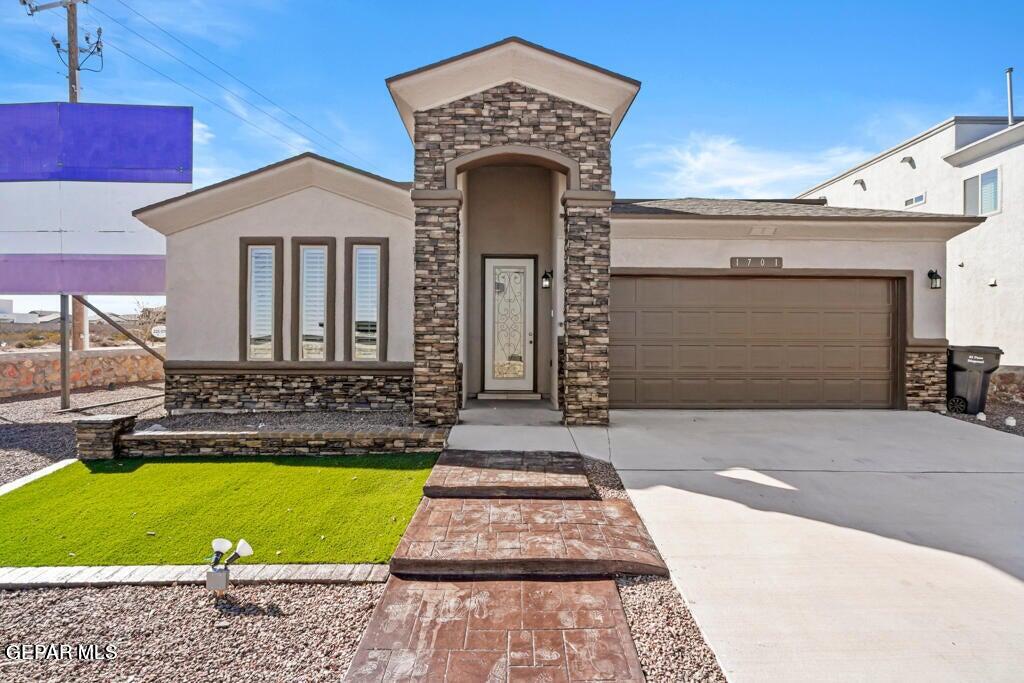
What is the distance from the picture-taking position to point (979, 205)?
38.5 feet

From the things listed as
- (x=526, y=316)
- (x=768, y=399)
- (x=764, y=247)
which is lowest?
(x=768, y=399)

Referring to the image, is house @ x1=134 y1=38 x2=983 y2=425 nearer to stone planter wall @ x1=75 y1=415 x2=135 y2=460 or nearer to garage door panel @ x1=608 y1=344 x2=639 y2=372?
garage door panel @ x1=608 y1=344 x2=639 y2=372

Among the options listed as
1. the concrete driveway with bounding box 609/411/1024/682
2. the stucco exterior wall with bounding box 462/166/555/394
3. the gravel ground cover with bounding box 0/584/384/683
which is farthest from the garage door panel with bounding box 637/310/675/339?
the gravel ground cover with bounding box 0/584/384/683

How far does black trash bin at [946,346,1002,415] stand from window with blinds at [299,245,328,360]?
10621 millimetres

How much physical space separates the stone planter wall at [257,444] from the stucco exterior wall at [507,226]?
3384mm

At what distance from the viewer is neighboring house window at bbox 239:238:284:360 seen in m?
8.72

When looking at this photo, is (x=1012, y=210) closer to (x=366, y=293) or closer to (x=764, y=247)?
(x=764, y=247)

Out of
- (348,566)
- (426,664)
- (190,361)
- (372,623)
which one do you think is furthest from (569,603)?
(190,361)

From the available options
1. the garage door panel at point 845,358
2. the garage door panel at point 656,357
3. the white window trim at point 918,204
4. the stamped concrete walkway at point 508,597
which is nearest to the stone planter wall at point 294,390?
the garage door panel at point 656,357

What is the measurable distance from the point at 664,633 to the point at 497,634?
0.86m

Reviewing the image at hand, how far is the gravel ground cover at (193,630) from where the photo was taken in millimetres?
2410

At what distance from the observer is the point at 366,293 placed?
8781 millimetres

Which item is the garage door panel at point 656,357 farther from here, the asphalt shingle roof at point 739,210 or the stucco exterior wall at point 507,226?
the asphalt shingle roof at point 739,210

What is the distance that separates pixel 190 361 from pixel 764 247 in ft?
32.3
